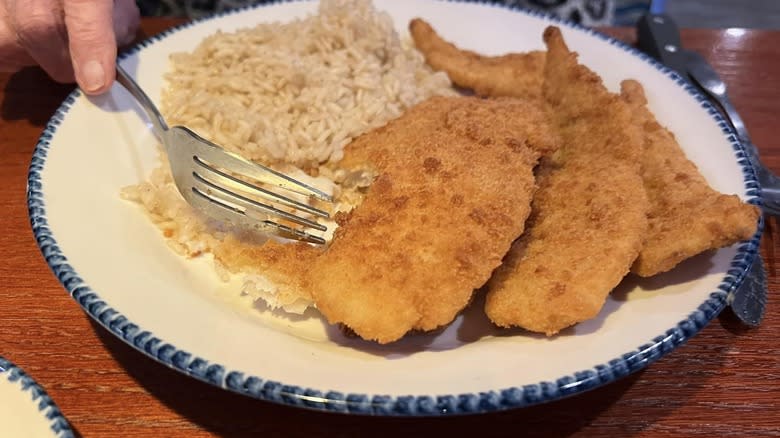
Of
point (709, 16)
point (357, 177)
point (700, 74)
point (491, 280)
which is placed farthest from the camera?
point (709, 16)

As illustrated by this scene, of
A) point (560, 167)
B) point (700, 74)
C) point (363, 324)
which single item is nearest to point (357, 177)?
point (560, 167)

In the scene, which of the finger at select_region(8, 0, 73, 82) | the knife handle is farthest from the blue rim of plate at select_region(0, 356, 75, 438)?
the knife handle

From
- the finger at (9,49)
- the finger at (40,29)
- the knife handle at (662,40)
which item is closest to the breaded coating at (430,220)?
the knife handle at (662,40)

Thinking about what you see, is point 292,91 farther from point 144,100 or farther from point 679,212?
point 679,212

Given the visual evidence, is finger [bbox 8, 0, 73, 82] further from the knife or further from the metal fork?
the knife

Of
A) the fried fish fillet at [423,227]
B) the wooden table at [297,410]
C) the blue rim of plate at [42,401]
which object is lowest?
the wooden table at [297,410]

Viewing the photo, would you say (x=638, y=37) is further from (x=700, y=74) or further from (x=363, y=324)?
(x=363, y=324)

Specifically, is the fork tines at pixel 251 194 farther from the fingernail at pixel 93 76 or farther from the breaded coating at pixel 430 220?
the fingernail at pixel 93 76
